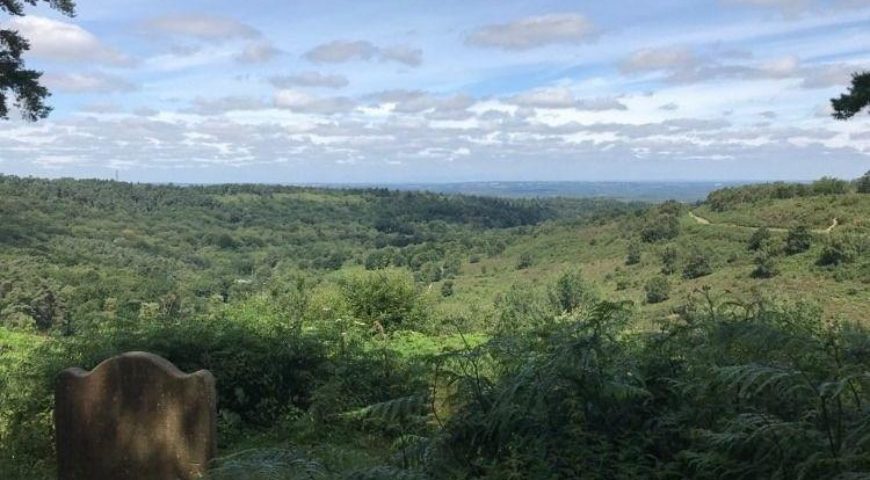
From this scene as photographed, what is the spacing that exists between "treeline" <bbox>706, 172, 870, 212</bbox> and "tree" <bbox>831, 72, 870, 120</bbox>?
62.2 m

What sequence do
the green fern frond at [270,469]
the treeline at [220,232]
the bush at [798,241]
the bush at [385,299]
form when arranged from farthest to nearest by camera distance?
the bush at [798,241] < the treeline at [220,232] < the bush at [385,299] < the green fern frond at [270,469]

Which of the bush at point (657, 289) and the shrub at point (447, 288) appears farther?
the shrub at point (447, 288)

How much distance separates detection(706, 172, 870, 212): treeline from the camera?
2835 inches

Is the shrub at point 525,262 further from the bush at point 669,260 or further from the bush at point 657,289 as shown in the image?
the bush at point 657,289

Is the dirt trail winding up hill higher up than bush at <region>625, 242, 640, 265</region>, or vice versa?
the dirt trail winding up hill

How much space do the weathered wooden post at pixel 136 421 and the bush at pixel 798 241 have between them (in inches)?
2354

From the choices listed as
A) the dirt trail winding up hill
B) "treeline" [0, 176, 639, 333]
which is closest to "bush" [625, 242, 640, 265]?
the dirt trail winding up hill

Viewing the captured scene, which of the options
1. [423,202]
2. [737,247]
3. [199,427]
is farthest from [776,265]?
[423,202]

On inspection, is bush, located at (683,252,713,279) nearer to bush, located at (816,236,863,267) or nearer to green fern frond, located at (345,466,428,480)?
bush, located at (816,236,863,267)

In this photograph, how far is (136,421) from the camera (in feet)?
16.5

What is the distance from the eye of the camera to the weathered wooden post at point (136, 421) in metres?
4.93

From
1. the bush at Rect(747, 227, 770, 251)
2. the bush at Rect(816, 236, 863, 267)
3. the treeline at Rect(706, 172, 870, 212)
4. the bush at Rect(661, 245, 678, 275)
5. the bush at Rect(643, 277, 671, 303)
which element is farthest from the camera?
the treeline at Rect(706, 172, 870, 212)

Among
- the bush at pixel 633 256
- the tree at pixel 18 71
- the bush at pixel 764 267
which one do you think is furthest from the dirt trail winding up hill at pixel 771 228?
the tree at pixel 18 71

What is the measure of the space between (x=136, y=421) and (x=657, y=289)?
51.0 meters
